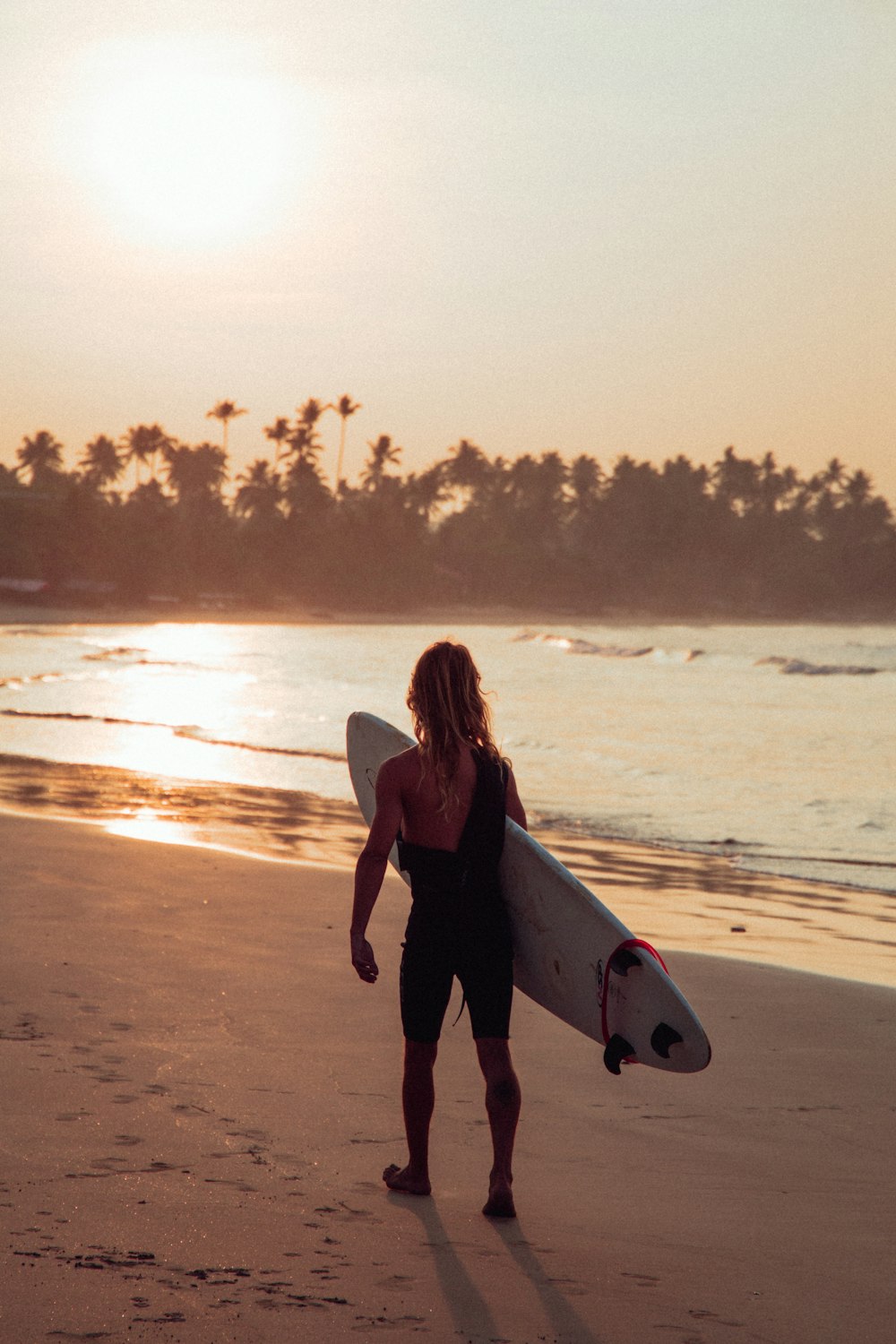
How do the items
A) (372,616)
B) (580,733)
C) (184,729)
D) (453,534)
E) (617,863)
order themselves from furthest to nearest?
(453,534), (372,616), (580,733), (184,729), (617,863)

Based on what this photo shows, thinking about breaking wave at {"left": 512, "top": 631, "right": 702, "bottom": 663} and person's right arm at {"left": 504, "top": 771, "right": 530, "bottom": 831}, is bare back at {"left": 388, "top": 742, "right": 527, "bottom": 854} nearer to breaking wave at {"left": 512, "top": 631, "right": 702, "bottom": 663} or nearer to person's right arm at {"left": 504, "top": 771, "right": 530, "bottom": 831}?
person's right arm at {"left": 504, "top": 771, "right": 530, "bottom": 831}

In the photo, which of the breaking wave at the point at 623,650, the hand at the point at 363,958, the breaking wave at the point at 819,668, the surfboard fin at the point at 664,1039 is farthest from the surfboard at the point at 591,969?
the breaking wave at the point at 623,650

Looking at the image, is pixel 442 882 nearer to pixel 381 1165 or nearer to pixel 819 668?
pixel 381 1165

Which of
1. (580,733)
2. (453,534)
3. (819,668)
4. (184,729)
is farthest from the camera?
(453,534)

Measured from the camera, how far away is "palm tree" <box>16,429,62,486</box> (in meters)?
102

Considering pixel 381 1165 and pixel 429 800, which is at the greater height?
pixel 429 800

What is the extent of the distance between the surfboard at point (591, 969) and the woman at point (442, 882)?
14 centimetres

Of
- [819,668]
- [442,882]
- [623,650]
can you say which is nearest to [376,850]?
[442,882]

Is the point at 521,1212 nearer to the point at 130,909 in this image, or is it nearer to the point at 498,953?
the point at 498,953

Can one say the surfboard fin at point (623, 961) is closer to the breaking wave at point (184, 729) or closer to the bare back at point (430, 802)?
the bare back at point (430, 802)

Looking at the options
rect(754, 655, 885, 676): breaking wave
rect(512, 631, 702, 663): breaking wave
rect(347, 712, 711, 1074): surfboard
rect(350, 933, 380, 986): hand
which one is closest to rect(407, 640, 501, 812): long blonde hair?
rect(347, 712, 711, 1074): surfboard

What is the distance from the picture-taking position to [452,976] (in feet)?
11.3

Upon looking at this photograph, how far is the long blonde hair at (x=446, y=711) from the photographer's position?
3.44 m

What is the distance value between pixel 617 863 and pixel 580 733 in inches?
439
